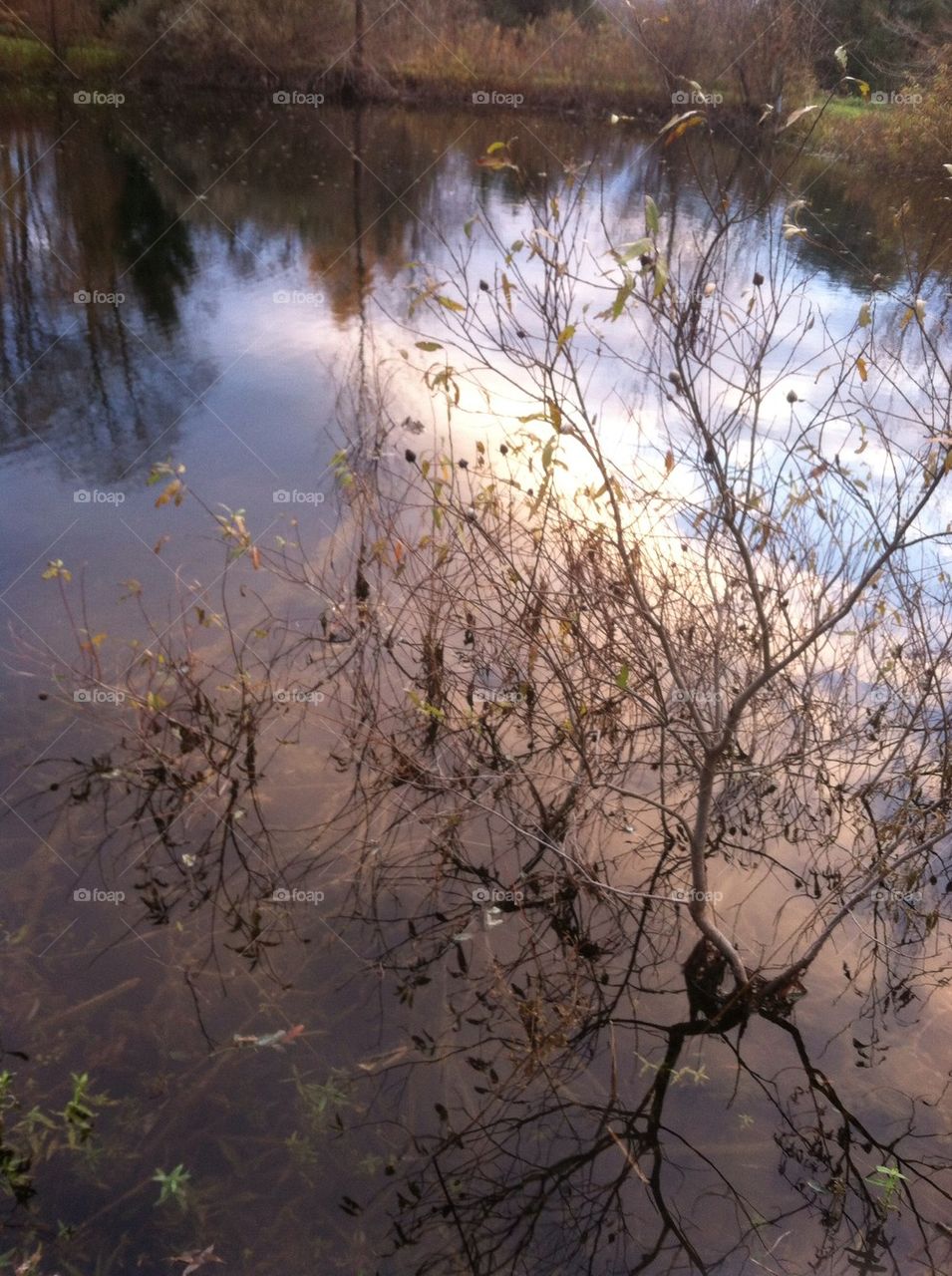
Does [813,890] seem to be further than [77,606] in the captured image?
No

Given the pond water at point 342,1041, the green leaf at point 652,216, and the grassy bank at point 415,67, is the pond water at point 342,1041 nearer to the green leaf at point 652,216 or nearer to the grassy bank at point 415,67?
the green leaf at point 652,216

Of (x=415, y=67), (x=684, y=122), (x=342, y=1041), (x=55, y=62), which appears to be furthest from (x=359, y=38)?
(x=342, y=1041)

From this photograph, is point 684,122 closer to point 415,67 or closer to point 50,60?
point 50,60

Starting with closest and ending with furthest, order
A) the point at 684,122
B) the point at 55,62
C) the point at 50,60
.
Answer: the point at 684,122 → the point at 50,60 → the point at 55,62

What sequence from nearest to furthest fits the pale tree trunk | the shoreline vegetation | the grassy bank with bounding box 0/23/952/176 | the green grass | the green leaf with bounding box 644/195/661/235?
the green leaf with bounding box 644/195/661/235 < the green grass < the shoreline vegetation < the grassy bank with bounding box 0/23/952/176 < the pale tree trunk

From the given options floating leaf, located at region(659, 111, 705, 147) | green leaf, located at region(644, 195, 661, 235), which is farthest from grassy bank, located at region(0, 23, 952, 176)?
green leaf, located at region(644, 195, 661, 235)

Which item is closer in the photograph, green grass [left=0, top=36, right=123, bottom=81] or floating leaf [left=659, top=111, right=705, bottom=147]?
floating leaf [left=659, top=111, right=705, bottom=147]

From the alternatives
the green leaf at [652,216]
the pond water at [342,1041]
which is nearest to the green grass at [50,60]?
the pond water at [342,1041]

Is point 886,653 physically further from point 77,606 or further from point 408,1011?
point 77,606

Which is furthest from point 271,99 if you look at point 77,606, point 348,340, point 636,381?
point 77,606

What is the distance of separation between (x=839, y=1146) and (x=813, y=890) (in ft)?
3.15

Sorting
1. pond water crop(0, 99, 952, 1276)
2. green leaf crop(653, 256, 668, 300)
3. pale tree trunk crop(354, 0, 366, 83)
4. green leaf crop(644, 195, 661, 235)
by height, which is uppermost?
pale tree trunk crop(354, 0, 366, 83)

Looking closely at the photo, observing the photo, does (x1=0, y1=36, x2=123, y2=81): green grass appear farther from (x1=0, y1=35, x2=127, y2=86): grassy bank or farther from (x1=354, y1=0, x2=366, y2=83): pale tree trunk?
(x1=354, y1=0, x2=366, y2=83): pale tree trunk

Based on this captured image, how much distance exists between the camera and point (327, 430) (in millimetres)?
6754
